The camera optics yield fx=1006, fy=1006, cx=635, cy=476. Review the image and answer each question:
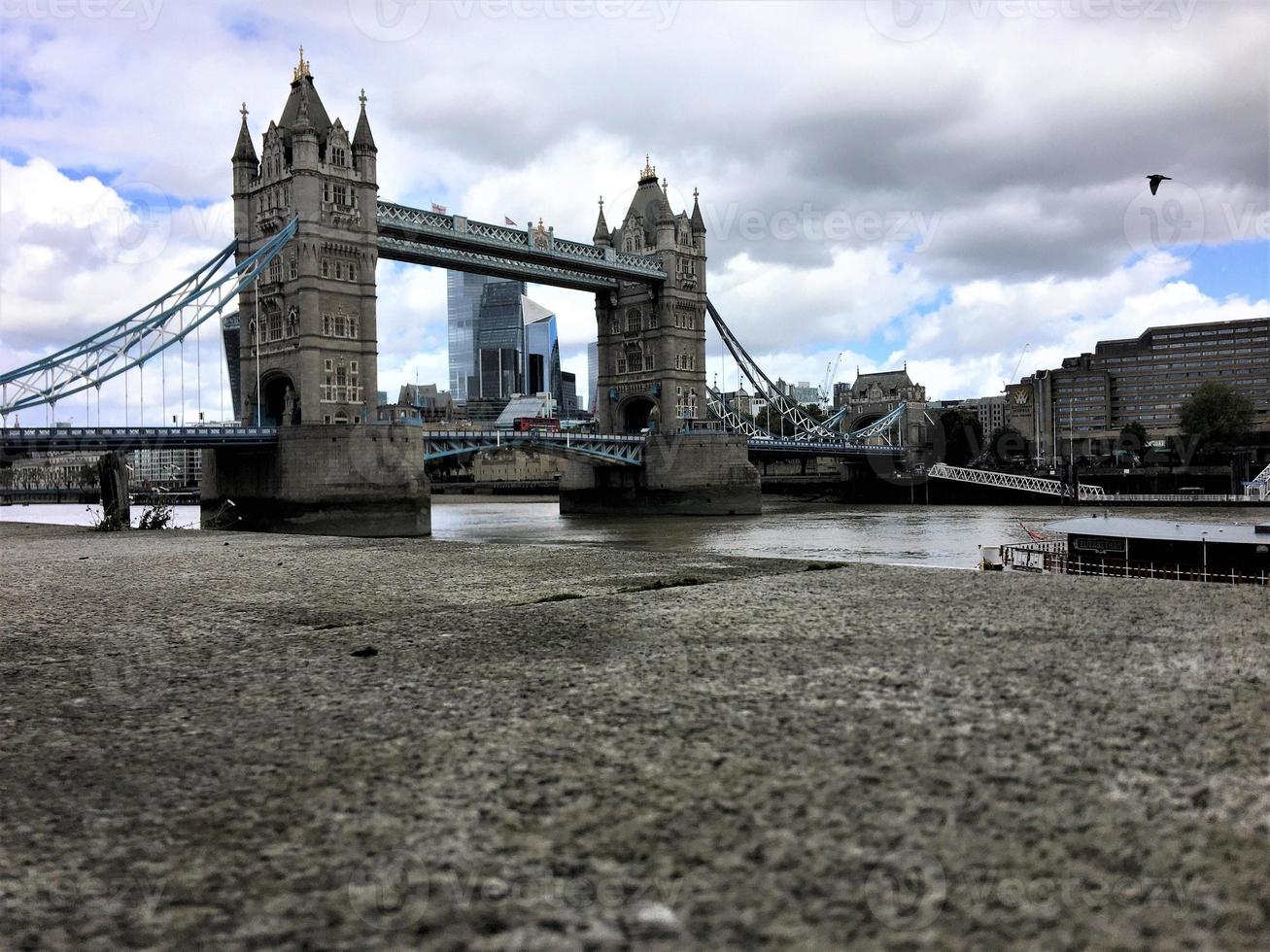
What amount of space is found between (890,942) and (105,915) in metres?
2.52

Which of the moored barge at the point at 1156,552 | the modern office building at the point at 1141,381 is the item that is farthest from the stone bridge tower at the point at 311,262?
the modern office building at the point at 1141,381

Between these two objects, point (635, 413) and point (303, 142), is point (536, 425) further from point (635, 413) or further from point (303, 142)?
point (303, 142)

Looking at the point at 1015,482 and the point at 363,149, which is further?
the point at 1015,482

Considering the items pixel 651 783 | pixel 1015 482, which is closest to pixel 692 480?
pixel 1015 482

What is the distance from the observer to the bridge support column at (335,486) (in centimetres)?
4047

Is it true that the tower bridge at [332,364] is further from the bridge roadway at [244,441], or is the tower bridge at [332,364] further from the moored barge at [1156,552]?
the moored barge at [1156,552]

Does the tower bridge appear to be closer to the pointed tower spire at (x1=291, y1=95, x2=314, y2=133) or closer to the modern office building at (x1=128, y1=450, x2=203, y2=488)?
the pointed tower spire at (x1=291, y1=95, x2=314, y2=133)

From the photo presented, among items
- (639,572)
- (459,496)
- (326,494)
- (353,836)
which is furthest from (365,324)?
(459,496)

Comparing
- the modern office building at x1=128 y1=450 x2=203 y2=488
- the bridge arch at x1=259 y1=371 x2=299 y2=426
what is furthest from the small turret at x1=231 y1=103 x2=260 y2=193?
the modern office building at x1=128 y1=450 x2=203 y2=488

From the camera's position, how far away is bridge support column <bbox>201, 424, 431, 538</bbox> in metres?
40.5

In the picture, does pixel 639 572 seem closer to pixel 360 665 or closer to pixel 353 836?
pixel 360 665

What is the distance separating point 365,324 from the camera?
47.3 metres

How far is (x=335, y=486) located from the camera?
40875 millimetres

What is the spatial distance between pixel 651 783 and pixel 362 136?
48.3m
